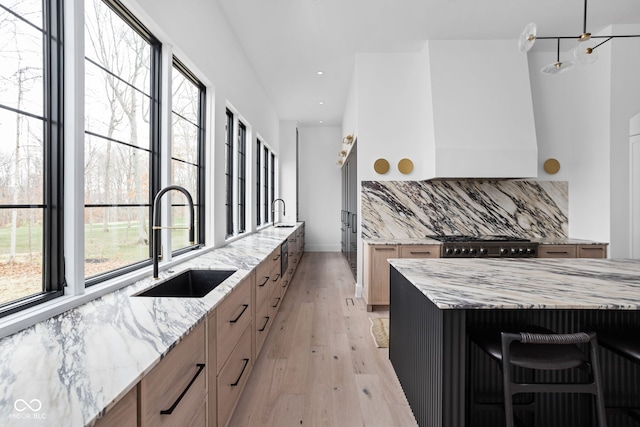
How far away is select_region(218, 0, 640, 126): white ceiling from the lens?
333 cm

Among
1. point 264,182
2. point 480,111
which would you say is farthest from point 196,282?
point 264,182

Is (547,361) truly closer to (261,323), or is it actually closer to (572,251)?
(261,323)

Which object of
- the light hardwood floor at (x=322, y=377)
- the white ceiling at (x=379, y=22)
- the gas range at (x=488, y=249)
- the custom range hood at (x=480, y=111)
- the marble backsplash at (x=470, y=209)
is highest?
the white ceiling at (x=379, y=22)

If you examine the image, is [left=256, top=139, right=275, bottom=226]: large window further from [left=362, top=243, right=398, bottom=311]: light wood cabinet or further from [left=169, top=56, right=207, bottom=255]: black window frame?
[left=362, top=243, right=398, bottom=311]: light wood cabinet

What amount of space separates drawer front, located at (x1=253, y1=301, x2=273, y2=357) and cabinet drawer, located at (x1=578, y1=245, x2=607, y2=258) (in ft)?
12.0

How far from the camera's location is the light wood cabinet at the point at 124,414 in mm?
757

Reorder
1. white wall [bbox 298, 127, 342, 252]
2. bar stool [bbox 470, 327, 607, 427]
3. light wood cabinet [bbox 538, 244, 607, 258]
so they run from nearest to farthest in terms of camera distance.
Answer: bar stool [bbox 470, 327, 607, 427]
light wood cabinet [bbox 538, 244, 607, 258]
white wall [bbox 298, 127, 342, 252]

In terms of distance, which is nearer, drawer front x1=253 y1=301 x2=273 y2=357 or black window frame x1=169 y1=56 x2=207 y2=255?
drawer front x1=253 y1=301 x2=273 y2=357

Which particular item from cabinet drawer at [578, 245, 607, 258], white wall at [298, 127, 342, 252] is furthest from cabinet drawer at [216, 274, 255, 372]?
white wall at [298, 127, 342, 252]

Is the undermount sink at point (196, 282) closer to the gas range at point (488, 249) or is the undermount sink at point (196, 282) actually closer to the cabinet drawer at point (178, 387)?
the cabinet drawer at point (178, 387)

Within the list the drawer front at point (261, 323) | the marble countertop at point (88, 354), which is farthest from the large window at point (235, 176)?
the marble countertop at point (88, 354)

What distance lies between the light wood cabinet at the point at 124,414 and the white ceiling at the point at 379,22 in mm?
3508

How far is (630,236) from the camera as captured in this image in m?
3.71

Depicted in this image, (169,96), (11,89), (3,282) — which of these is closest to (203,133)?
(169,96)
